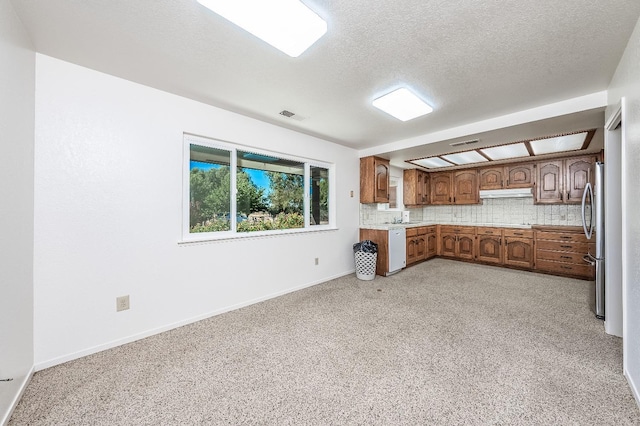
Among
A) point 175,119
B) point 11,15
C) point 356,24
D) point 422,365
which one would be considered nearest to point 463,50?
point 356,24

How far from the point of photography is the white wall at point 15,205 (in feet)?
4.57

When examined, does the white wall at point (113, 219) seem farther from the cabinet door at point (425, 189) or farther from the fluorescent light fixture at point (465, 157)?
the cabinet door at point (425, 189)

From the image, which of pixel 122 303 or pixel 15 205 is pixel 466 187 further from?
pixel 15 205

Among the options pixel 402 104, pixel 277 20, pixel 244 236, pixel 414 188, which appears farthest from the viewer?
pixel 414 188

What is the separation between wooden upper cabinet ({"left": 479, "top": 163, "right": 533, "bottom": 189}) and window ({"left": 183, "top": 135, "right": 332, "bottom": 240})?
11.6 ft

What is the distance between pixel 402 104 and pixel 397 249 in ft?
8.82

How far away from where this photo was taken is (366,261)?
409 centimetres

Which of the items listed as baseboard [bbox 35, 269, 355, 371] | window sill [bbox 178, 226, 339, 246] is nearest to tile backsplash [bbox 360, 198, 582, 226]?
window sill [bbox 178, 226, 339, 246]

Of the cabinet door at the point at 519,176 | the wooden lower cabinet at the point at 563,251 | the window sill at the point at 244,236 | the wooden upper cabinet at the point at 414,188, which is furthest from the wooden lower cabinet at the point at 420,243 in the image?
the window sill at the point at 244,236

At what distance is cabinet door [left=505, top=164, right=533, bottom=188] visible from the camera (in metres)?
4.81

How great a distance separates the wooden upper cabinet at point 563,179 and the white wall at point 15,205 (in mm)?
6748

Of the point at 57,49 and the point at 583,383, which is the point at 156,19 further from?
the point at 583,383

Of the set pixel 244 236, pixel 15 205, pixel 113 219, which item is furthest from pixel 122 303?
pixel 244 236

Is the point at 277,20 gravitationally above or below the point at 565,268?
above
